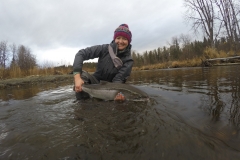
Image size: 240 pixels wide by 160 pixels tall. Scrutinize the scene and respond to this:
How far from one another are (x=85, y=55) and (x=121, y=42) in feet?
3.05

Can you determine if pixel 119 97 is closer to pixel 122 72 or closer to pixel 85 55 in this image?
pixel 122 72

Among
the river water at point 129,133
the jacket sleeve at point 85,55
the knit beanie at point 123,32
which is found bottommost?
the river water at point 129,133

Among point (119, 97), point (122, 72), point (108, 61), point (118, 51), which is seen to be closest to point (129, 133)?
point (119, 97)

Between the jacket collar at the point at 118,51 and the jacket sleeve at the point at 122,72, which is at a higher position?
the jacket collar at the point at 118,51

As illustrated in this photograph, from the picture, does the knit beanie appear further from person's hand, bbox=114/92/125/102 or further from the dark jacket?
person's hand, bbox=114/92/125/102

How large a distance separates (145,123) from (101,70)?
2.31 metres

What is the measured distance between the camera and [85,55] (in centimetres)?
368

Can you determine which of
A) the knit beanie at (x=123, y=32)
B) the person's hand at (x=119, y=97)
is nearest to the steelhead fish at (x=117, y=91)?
the person's hand at (x=119, y=97)

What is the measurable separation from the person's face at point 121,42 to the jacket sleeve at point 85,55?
37 cm

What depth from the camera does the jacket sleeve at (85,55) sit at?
11.1 ft

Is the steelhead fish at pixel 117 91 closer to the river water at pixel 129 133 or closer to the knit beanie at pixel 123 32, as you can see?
the river water at pixel 129 133

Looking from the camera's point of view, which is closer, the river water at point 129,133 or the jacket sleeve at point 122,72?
the river water at point 129,133

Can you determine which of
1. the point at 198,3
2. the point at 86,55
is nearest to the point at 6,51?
the point at 198,3

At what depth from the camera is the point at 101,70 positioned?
3975 millimetres
